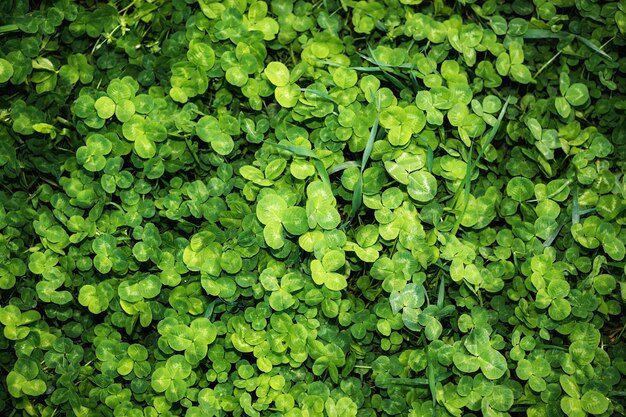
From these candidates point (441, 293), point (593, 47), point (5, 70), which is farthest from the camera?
point (593, 47)

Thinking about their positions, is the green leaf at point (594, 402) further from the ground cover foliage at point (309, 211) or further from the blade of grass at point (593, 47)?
the blade of grass at point (593, 47)

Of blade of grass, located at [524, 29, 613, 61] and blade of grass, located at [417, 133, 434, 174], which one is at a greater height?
blade of grass, located at [524, 29, 613, 61]

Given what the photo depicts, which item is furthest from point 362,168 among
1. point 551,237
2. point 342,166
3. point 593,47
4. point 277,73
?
point 593,47

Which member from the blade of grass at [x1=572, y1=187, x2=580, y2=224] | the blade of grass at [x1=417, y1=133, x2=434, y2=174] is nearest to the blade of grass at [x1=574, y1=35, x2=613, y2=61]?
the blade of grass at [x1=572, y1=187, x2=580, y2=224]

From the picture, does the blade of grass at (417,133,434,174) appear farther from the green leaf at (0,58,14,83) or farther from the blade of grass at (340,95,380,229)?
the green leaf at (0,58,14,83)

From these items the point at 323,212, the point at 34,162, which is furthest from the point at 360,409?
the point at 34,162

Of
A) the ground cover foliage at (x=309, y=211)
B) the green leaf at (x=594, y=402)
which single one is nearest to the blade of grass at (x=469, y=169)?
the ground cover foliage at (x=309, y=211)

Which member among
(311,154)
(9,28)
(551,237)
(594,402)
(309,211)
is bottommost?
(594,402)

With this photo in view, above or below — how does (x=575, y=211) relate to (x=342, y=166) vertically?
below

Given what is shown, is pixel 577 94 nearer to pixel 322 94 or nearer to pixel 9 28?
pixel 322 94

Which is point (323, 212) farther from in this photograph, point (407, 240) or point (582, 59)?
point (582, 59)
